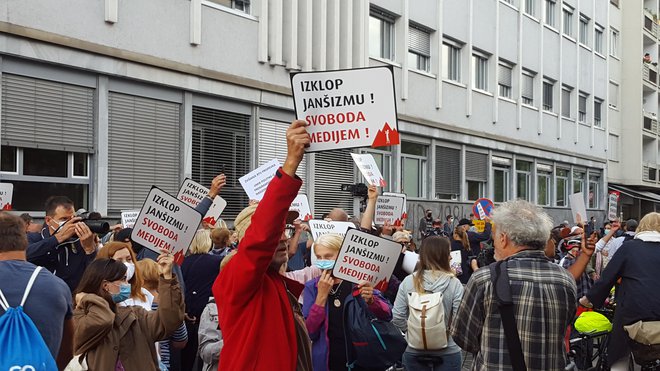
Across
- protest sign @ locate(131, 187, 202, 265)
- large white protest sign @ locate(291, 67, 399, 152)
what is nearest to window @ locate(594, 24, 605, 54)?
protest sign @ locate(131, 187, 202, 265)

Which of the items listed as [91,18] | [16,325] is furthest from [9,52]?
[16,325]

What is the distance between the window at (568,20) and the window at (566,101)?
2423mm

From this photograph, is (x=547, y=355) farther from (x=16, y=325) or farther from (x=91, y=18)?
(x=91, y=18)

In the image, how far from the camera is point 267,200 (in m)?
3.19

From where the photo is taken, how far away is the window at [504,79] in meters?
30.4

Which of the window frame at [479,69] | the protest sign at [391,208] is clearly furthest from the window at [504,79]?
the protest sign at [391,208]

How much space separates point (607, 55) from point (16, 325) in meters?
41.0

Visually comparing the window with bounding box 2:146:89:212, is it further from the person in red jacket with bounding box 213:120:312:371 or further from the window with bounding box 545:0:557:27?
the window with bounding box 545:0:557:27

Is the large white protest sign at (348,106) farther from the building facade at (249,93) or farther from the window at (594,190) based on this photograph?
the window at (594,190)

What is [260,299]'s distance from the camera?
3.41 metres

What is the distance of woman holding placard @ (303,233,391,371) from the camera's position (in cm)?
523

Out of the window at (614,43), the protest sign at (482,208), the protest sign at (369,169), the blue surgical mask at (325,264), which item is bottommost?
the blue surgical mask at (325,264)

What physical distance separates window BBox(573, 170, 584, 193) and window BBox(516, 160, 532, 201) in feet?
17.4

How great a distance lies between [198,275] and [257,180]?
2.70m
